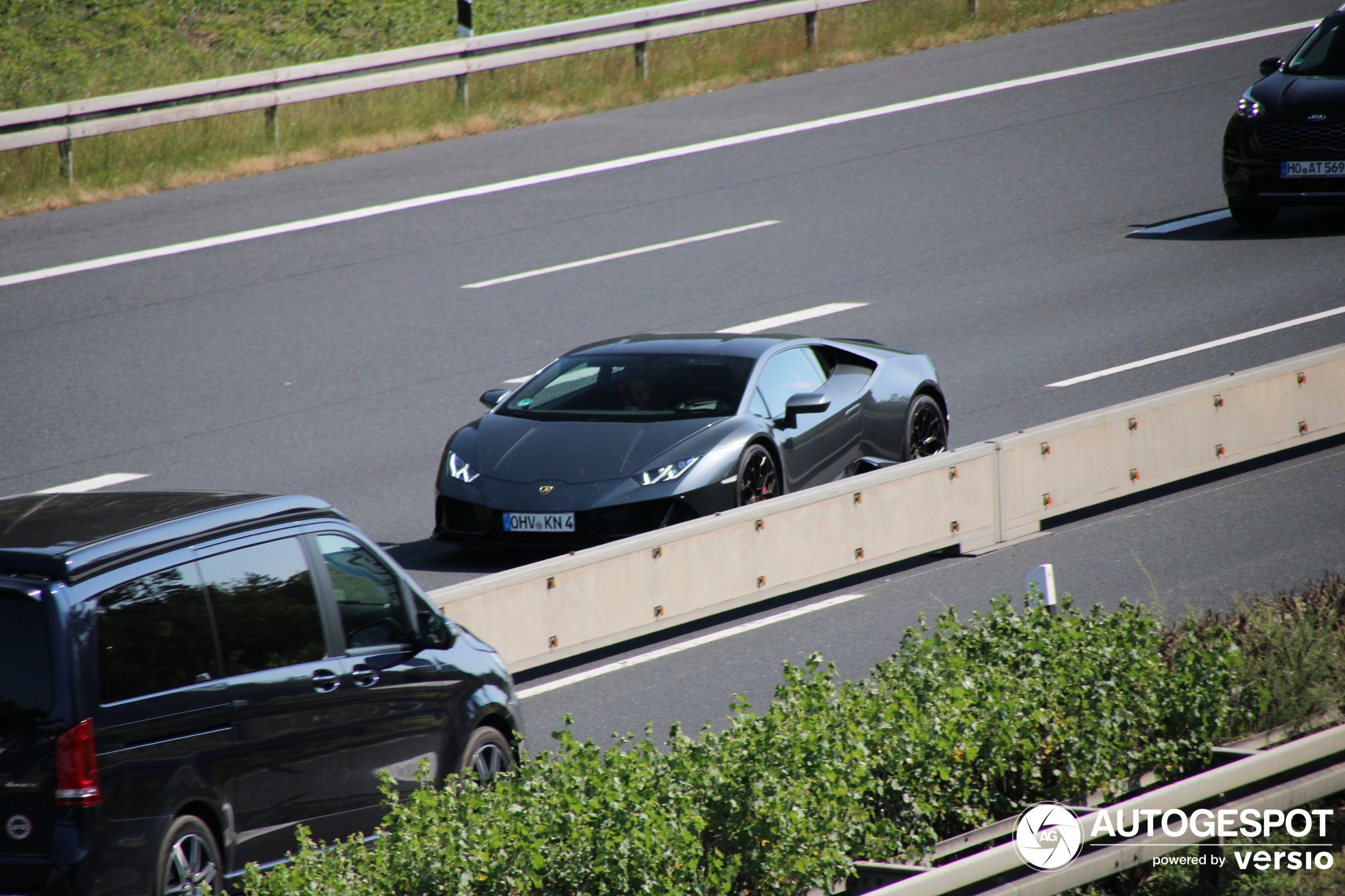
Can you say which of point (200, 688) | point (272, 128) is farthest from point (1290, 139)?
point (200, 688)

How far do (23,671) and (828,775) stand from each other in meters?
2.56

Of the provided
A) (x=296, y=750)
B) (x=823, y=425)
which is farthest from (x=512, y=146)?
(x=296, y=750)

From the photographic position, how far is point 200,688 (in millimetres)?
6102

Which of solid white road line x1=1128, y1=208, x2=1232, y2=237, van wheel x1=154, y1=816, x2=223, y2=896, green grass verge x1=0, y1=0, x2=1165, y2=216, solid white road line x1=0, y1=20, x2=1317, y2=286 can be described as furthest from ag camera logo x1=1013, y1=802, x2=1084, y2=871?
green grass verge x1=0, y1=0, x2=1165, y2=216

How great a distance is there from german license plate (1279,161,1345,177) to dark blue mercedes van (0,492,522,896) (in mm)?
15554

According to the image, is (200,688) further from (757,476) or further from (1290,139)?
(1290,139)

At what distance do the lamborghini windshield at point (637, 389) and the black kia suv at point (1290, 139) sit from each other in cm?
1028

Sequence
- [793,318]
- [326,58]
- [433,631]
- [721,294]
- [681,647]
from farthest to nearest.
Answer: [326,58] → [721,294] → [793,318] → [681,647] → [433,631]

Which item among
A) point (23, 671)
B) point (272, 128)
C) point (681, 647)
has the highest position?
point (272, 128)

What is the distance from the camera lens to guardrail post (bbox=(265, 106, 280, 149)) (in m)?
23.8

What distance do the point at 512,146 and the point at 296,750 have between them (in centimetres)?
1870

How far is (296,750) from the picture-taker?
6516mm

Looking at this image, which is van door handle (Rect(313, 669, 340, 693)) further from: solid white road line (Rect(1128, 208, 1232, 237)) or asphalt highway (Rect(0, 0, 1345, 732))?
solid white road line (Rect(1128, 208, 1232, 237))

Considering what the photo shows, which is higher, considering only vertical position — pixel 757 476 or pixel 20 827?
pixel 20 827
